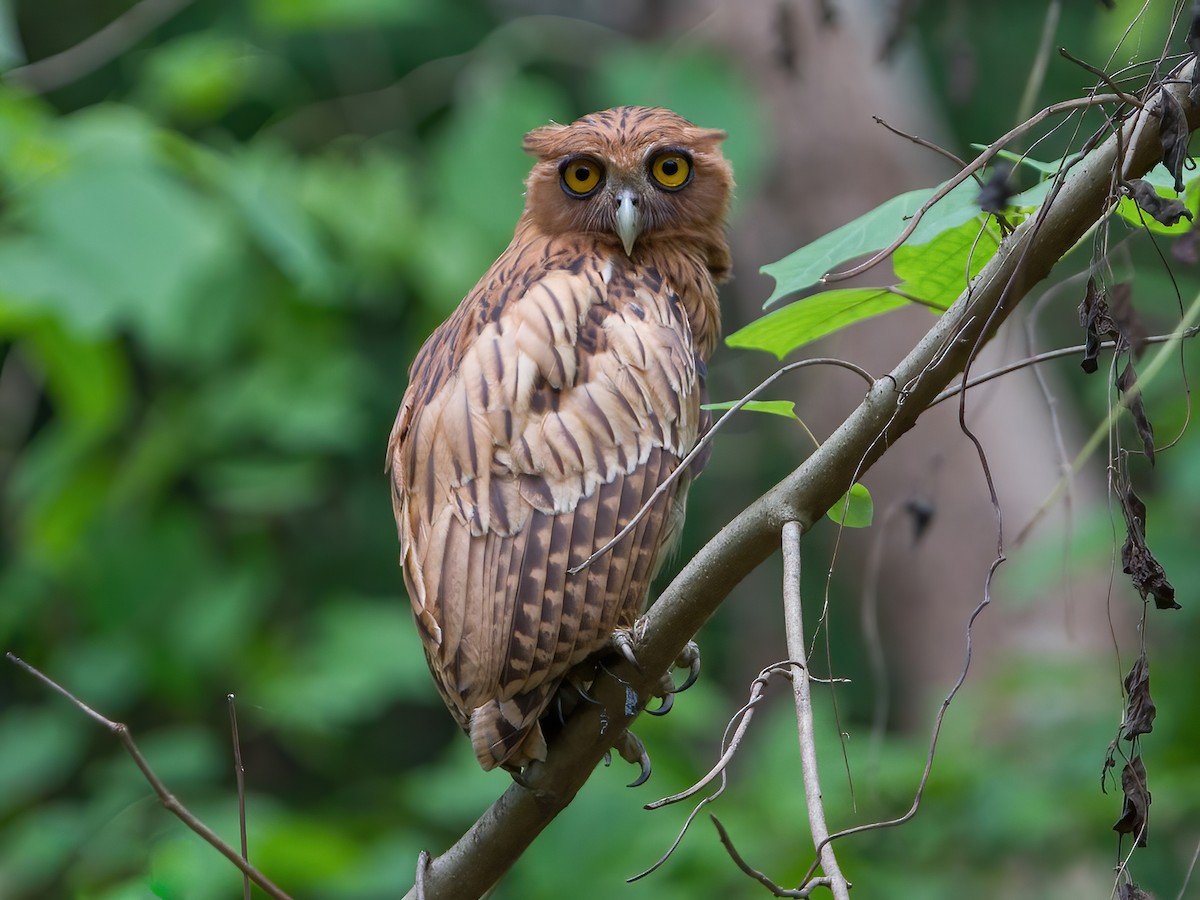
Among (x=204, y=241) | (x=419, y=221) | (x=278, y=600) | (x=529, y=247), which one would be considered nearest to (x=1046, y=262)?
(x=529, y=247)

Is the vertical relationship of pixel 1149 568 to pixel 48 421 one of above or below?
above

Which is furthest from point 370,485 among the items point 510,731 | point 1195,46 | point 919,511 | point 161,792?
point 1195,46

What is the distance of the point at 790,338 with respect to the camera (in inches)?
78.1

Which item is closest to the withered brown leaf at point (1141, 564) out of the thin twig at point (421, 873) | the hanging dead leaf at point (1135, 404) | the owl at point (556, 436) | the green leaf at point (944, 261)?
the hanging dead leaf at point (1135, 404)

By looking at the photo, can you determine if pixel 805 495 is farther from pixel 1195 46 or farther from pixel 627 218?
pixel 627 218

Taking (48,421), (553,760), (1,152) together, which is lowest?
(48,421)

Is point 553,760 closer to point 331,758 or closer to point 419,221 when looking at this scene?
point 419,221

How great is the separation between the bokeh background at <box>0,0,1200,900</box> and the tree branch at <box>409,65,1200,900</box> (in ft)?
1.25

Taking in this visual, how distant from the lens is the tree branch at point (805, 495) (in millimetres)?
1581

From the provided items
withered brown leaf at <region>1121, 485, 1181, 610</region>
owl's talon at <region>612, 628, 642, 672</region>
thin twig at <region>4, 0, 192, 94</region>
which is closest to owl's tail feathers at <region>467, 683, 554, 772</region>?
owl's talon at <region>612, 628, 642, 672</region>

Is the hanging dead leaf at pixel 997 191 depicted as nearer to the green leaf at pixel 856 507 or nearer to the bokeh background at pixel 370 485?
the green leaf at pixel 856 507

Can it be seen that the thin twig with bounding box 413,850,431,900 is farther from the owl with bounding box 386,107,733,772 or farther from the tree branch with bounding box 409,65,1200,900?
the owl with bounding box 386,107,733,772

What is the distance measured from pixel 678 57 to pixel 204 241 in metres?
2.51

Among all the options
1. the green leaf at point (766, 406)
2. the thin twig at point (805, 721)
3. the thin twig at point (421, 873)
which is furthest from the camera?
the thin twig at point (421, 873)
